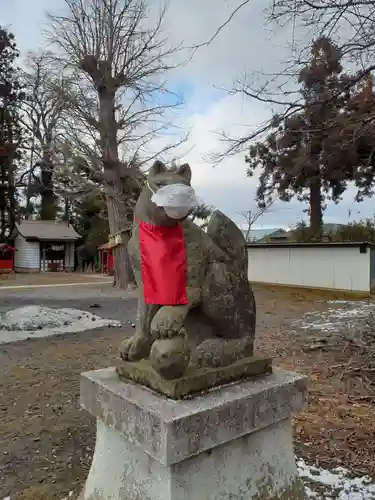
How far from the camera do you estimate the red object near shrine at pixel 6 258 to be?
1859 centimetres

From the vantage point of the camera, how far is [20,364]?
425cm

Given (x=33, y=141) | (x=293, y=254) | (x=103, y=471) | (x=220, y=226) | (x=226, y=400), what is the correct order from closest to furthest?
1. (x=226, y=400)
2. (x=103, y=471)
3. (x=220, y=226)
4. (x=293, y=254)
5. (x=33, y=141)

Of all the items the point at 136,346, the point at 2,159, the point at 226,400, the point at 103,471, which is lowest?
the point at 103,471

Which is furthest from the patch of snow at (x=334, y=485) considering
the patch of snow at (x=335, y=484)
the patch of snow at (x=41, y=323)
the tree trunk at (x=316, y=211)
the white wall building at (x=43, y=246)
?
the white wall building at (x=43, y=246)

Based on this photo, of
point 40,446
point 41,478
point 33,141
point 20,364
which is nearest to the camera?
point 41,478

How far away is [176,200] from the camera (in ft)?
3.93

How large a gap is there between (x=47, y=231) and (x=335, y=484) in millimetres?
20294

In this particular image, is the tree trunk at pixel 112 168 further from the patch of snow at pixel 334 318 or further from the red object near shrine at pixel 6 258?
the red object near shrine at pixel 6 258

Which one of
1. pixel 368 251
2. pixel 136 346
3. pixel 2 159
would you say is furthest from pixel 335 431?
pixel 2 159

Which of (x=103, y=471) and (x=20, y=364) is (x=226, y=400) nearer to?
(x=103, y=471)

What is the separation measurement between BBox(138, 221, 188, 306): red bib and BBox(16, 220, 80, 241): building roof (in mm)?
19876

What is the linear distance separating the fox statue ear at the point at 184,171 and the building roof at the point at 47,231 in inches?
783

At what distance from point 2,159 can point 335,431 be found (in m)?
20.0

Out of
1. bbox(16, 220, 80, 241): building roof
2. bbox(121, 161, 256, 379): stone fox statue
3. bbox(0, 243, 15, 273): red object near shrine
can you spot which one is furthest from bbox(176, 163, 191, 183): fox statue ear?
bbox(16, 220, 80, 241): building roof
